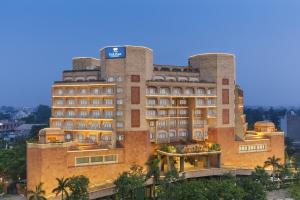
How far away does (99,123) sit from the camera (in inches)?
3120

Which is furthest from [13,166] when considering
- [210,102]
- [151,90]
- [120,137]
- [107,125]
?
[210,102]

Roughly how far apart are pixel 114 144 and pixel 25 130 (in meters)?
120

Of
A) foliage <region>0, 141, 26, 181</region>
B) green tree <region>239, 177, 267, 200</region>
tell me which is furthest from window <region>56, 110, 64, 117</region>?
green tree <region>239, 177, 267, 200</region>

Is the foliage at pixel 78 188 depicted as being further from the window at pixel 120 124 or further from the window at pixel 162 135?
the window at pixel 162 135

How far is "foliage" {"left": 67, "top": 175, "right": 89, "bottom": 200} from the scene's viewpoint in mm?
60750

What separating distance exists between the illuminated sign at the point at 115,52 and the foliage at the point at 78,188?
991 inches

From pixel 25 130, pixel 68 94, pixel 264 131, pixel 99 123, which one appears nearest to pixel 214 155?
pixel 264 131

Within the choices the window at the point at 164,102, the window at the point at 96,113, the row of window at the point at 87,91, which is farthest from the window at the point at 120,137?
the window at the point at 164,102

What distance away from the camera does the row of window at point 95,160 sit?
71.4 meters

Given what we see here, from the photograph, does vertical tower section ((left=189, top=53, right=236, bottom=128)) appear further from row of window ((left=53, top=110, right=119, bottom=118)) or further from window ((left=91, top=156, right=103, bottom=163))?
window ((left=91, top=156, right=103, bottom=163))

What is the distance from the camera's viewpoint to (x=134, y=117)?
77875 mm

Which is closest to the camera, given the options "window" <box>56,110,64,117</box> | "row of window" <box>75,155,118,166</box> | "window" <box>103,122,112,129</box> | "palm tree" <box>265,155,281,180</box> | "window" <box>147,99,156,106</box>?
"row of window" <box>75,155,118,166</box>

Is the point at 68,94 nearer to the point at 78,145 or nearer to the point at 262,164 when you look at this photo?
the point at 78,145

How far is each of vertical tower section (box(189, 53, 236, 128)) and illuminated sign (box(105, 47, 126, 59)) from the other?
65.6 feet
